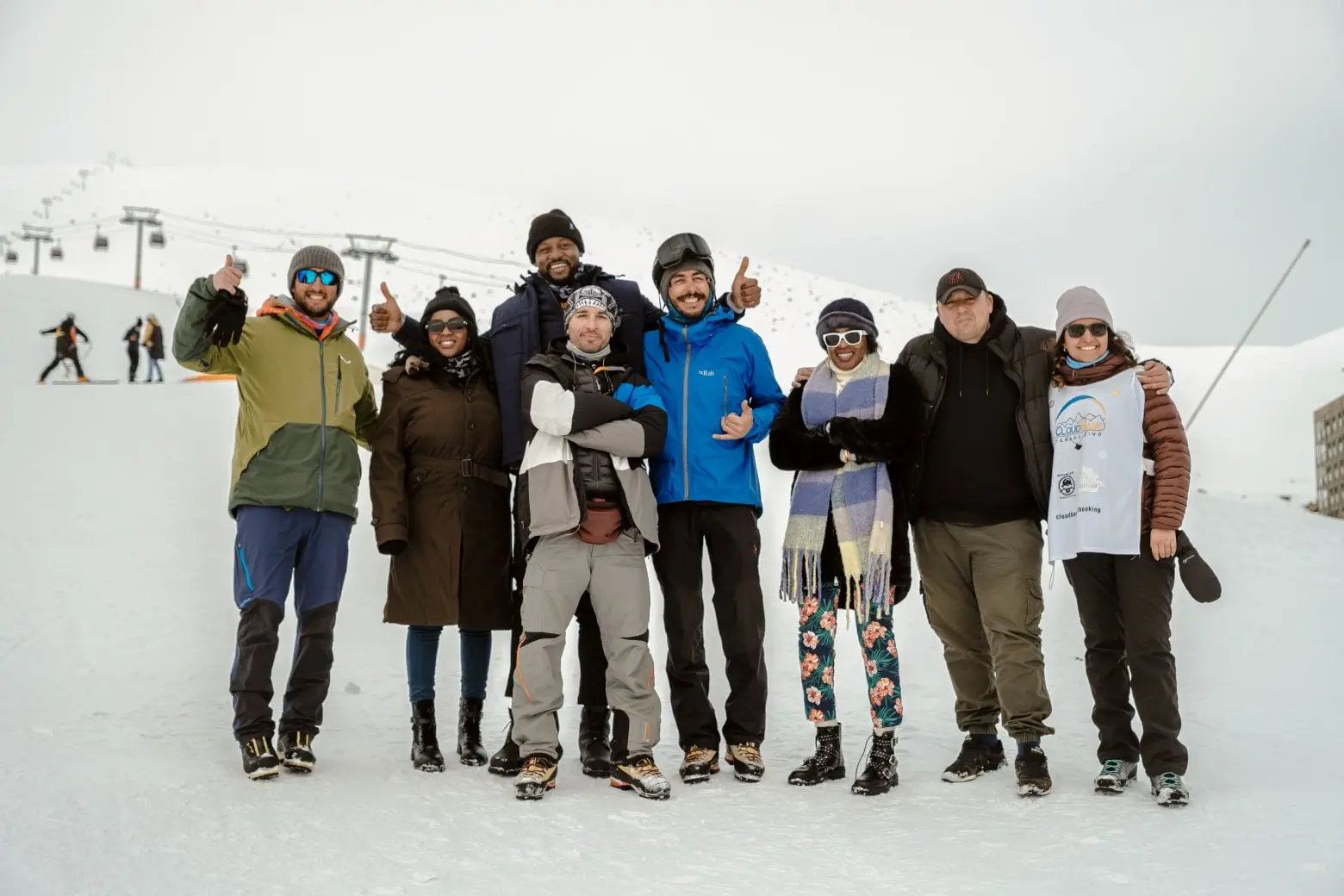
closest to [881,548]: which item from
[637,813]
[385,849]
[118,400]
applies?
[637,813]

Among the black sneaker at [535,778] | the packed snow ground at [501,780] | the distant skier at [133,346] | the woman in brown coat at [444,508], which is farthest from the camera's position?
the distant skier at [133,346]

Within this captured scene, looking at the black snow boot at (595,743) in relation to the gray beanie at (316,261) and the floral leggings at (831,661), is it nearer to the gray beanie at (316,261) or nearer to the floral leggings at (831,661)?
the floral leggings at (831,661)

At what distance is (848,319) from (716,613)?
3.99ft

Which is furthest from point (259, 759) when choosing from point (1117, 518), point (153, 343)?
point (153, 343)

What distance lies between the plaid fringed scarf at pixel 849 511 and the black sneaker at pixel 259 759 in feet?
6.31

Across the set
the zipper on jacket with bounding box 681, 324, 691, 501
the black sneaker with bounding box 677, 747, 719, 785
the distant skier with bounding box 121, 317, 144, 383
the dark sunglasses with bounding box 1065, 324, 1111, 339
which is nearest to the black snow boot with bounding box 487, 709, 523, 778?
the black sneaker with bounding box 677, 747, 719, 785

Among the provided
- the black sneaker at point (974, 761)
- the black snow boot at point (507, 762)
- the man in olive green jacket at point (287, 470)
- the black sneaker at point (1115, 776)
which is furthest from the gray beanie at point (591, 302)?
the black sneaker at point (1115, 776)

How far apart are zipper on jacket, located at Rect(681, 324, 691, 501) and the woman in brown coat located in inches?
31.0

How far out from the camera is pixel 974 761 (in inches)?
159

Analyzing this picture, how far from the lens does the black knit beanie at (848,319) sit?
4.07 m

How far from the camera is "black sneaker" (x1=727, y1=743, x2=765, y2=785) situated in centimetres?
395

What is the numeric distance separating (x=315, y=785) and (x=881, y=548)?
212cm

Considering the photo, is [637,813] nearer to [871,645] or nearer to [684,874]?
[684,874]

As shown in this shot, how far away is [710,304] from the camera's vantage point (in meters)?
4.26
